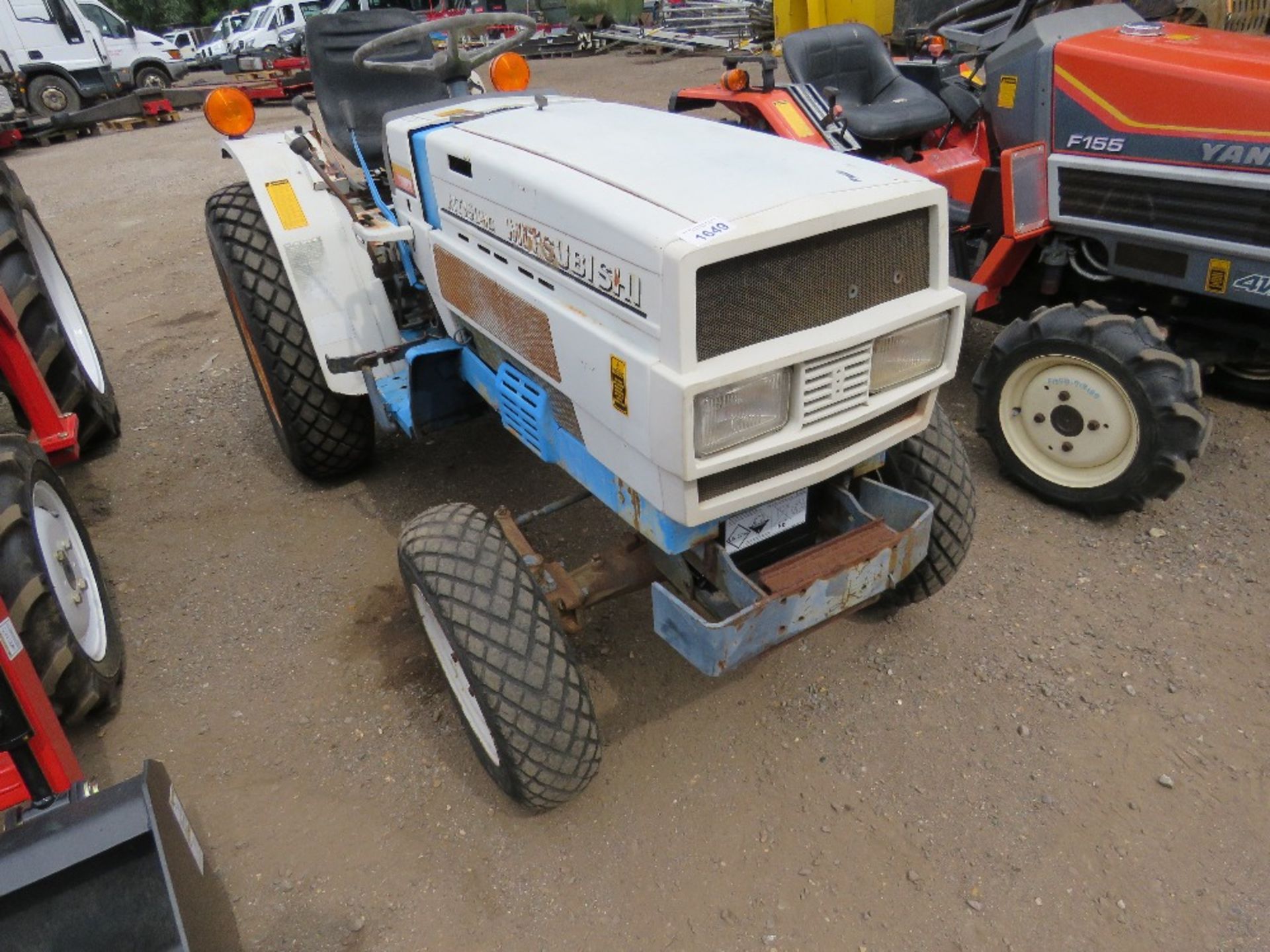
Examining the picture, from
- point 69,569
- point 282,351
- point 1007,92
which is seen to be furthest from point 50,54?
point 1007,92

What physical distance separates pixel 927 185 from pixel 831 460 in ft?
2.00

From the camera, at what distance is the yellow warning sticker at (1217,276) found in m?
2.99

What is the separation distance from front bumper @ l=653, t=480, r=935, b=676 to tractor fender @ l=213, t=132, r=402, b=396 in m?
1.53

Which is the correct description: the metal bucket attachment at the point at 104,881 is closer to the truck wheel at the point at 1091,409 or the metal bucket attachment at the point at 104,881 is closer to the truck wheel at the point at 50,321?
the truck wheel at the point at 50,321

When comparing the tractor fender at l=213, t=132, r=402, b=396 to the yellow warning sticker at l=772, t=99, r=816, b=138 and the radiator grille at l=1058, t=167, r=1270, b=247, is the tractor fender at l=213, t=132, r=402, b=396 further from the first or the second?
the radiator grille at l=1058, t=167, r=1270, b=247

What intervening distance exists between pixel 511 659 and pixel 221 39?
2435 cm

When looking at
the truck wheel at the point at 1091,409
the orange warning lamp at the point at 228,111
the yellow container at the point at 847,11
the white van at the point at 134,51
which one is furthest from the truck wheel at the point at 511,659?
the white van at the point at 134,51

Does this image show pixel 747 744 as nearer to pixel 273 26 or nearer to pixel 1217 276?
pixel 1217 276

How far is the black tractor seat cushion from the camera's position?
4.48 metres

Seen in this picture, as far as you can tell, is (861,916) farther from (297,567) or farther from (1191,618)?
(297,567)

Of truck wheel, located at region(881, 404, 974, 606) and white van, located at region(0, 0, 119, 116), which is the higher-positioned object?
white van, located at region(0, 0, 119, 116)

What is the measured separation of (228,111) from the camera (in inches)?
121

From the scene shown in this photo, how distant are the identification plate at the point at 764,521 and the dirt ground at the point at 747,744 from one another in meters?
0.59

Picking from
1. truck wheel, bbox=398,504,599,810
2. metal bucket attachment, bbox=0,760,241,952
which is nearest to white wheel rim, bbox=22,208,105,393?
truck wheel, bbox=398,504,599,810
